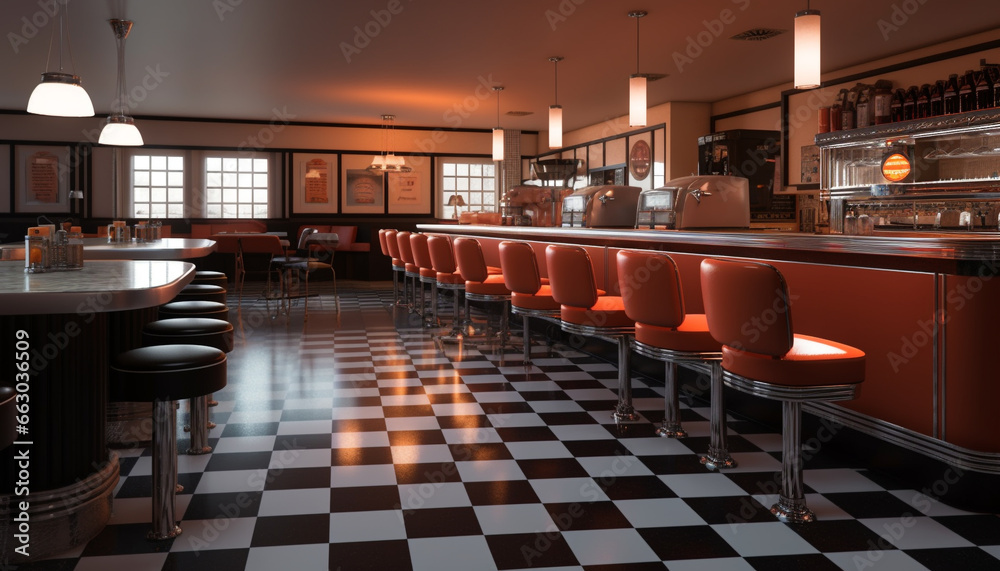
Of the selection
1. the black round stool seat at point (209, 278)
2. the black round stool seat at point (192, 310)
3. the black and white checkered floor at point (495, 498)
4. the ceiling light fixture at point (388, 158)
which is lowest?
the black and white checkered floor at point (495, 498)

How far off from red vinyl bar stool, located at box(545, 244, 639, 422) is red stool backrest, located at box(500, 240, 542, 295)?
576 mm

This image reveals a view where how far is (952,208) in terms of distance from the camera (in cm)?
650

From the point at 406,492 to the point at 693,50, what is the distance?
6113 mm

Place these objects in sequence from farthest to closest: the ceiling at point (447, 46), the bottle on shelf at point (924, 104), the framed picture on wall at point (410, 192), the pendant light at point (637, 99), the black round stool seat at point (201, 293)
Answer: the framed picture on wall at point (410, 192) → the bottle on shelf at point (924, 104) → the ceiling at point (447, 46) → the pendant light at point (637, 99) → the black round stool seat at point (201, 293)

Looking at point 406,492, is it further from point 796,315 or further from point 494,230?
point 494,230

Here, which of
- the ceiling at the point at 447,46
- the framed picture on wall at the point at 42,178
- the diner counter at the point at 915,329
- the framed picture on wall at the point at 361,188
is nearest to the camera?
the diner counter at the point at 915,329

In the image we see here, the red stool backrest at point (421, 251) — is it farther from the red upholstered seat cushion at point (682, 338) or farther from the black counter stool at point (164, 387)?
the black counter stool at point (164, 387)

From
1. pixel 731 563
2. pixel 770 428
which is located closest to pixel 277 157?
pixel 770 428

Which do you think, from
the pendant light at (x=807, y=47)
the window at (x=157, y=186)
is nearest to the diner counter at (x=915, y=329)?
the pendant light at (x=807, y=47)

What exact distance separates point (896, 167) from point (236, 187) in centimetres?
1068

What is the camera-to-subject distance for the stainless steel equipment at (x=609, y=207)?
6750 millimetres

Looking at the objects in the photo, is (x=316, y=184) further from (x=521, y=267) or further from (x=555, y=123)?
(x=521, y=267)

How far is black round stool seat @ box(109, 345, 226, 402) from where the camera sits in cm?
239

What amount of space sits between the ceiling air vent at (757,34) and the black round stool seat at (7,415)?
672cm
